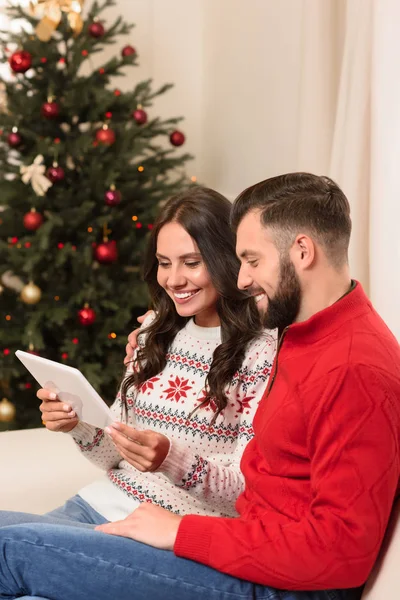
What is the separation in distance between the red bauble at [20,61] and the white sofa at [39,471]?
161 cm

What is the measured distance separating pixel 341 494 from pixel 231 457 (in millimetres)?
657

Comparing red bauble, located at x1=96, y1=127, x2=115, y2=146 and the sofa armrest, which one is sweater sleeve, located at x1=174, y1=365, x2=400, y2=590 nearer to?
the sofa armrest

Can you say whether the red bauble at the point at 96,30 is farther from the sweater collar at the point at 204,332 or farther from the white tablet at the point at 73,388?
the white tablet at the point at 73,388

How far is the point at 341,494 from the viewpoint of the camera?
3.50 ft

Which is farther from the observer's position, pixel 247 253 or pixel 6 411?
pixel 6 411

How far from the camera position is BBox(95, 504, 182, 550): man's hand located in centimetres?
123

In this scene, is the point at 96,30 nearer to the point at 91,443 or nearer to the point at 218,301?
the point at 218,301

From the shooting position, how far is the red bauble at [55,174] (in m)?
3.37

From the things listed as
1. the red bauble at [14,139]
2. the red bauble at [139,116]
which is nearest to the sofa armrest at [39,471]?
the red bauble at [14,139]

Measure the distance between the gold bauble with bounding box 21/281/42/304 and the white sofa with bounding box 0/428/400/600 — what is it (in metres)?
0.93

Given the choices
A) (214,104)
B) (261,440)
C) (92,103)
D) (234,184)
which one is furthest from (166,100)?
(261,440)

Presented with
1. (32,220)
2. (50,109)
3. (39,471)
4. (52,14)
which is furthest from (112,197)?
(39,471)

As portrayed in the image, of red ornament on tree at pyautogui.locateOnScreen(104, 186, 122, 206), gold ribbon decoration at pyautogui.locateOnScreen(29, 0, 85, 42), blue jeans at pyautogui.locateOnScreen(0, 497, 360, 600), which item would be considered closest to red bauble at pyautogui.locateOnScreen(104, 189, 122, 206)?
red ornament on tree at pyautogui.locateOnScreen(104, 186, 122, 206)

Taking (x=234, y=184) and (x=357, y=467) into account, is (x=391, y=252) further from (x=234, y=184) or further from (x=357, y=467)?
(x=234, y=184)
